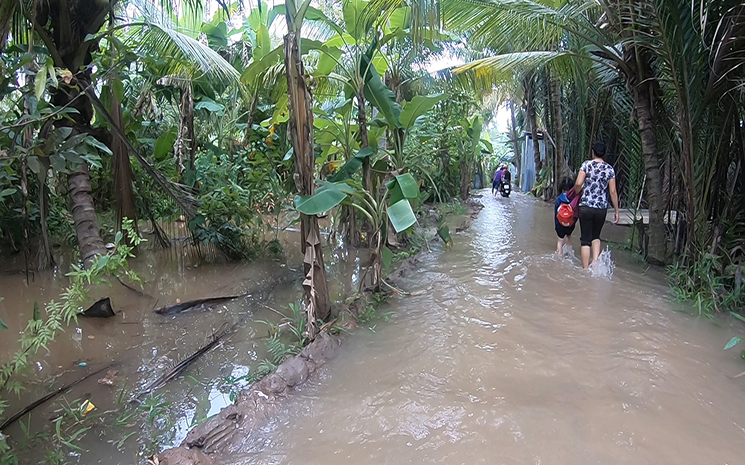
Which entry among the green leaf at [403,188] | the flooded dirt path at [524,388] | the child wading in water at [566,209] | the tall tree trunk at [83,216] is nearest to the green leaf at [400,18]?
the green leaf at [403,188]

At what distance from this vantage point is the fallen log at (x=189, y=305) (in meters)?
4.43

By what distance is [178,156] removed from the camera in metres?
6.80

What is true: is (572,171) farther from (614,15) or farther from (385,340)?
(385,340)

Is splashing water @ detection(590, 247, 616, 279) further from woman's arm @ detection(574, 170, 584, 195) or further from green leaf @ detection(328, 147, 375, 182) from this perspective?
green leaf @ detection(328, 147, 375, 182)

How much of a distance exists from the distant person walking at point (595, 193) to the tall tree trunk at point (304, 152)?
3.11 metres

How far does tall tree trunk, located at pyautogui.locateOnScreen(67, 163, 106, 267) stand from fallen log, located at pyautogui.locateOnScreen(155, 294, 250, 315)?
3.27 ft

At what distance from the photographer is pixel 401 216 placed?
364 centimetres

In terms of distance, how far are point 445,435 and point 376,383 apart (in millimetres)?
681

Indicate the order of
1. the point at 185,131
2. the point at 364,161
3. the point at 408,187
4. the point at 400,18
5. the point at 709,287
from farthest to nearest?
1. the point at 185,131
2. the point at 400,18
3. the point at 364,161
4. the point at 709,287
5. the point at 408,187

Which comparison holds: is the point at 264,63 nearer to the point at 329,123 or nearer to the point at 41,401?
the point at 329,123

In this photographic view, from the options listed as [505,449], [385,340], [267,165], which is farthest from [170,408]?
[267,165]

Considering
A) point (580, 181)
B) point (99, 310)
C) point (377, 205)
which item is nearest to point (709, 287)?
point (580, 181)

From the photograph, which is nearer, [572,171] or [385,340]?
[385,340]

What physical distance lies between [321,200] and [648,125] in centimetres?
397
